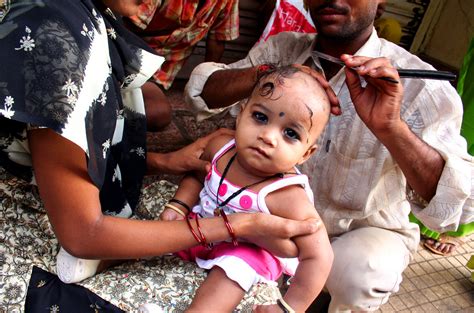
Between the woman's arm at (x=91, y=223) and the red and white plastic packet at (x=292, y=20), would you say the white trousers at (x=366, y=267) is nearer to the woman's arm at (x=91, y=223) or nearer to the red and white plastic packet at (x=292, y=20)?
the woman's arm at (x=91, y=223)

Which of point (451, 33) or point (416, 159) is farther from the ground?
point (451, 33)

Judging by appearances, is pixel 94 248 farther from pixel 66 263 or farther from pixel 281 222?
pixel 281 222

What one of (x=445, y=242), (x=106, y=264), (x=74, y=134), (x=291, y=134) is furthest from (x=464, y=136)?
(x=74, y=134)

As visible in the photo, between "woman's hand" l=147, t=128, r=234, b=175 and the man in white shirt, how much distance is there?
335 mm

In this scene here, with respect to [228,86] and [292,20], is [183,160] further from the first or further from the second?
[292,20]

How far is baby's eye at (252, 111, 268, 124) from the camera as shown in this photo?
1.26m

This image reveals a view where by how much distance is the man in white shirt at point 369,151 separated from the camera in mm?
1478

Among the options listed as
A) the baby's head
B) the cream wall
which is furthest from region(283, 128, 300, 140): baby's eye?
the cream wall

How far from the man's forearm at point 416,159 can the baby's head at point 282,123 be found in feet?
1.17

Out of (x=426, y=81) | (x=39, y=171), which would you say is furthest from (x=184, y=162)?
(x=426, y=81)

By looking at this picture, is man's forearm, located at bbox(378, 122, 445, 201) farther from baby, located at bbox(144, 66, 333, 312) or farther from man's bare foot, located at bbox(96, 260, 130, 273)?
man's bare foot, located at bbox(96, 260, 130, 273)

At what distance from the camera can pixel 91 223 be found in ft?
3.21

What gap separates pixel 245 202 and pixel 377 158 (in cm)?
80

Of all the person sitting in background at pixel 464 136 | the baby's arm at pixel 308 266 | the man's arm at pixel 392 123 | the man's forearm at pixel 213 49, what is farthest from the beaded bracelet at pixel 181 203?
the man's forearm at pixel 213 49
